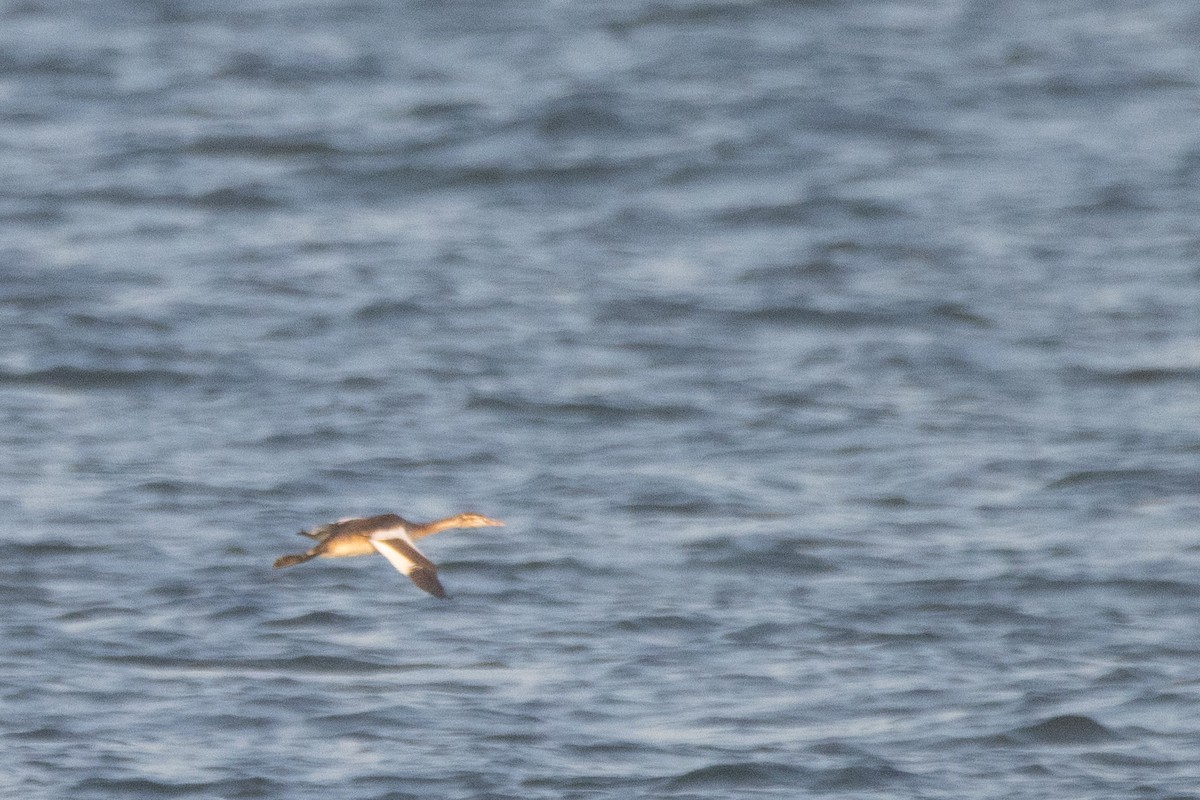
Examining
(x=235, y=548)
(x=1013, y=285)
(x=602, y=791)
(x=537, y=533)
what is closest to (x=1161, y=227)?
(x=1013, y=285)

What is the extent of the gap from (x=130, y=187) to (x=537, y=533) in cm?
601

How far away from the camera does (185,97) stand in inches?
678

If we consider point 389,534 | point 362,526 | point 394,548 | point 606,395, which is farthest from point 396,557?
point 606,395

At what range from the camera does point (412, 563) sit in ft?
21.7

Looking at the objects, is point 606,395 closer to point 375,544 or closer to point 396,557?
point 375,544

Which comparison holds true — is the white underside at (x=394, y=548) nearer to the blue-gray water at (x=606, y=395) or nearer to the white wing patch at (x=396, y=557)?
the white wing patch at (x=396, y=557)

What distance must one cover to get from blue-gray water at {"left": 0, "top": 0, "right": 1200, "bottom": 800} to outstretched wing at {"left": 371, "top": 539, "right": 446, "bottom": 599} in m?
1.26

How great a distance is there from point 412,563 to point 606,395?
546 cm

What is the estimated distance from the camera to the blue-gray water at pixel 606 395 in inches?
331

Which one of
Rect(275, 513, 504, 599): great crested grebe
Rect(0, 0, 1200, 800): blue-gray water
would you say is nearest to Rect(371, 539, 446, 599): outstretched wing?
Rect(275, 513, 504, 599): great crested grebe

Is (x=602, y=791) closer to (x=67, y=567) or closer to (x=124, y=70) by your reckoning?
(x=67, y=567)

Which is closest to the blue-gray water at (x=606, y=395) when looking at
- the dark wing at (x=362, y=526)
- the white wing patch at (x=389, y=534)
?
the dark wing at (x=362, y=526)

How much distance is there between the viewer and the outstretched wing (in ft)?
21.0

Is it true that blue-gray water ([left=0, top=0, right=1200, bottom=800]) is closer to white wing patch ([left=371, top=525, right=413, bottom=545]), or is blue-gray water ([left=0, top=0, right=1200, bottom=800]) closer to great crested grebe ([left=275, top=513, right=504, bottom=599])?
great crested grebe ([left=275, top=513, right=504, bottom=599])
